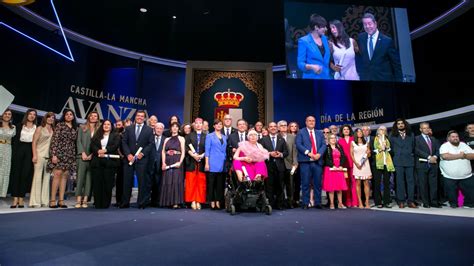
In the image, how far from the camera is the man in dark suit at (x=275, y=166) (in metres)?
4.79

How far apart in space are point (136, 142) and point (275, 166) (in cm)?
237

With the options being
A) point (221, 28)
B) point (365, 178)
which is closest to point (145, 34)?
point (221, 28)

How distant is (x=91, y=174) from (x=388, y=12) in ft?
22.4

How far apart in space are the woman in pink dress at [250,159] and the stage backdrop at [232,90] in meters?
4.40

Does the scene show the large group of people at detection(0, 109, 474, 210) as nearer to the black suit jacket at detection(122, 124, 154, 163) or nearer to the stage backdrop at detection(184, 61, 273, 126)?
the black suit jacket at detection(122, 124, 154, 163)

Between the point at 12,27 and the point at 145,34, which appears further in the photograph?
the point at 145,34

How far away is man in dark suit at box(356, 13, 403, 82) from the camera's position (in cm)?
598

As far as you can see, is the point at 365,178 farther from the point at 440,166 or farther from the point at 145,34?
the point at 145,34

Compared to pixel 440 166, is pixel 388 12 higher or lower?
higher

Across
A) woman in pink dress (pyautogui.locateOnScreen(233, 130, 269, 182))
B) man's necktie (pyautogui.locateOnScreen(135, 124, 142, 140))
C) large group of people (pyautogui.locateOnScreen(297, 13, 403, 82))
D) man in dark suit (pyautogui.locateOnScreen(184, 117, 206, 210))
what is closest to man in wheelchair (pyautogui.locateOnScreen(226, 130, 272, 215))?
woman in pink dress (pyautogui.locateOnScreen(233, 130, 269, 182))

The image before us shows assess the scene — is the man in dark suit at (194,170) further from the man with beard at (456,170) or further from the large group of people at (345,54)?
the man with beard at (456,170)

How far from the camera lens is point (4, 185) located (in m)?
4.41

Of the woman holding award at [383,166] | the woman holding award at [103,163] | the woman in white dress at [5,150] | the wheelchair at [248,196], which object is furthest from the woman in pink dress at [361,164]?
the woman in white dress at [5,150]

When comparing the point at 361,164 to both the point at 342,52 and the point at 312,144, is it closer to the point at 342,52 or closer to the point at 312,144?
the point at 312,144
